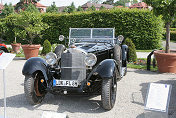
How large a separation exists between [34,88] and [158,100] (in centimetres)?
237

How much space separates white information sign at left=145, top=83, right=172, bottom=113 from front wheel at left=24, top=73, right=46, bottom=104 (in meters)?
2.17

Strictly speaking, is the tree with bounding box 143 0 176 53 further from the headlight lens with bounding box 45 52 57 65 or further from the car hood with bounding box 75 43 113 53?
the headlight lens with bounding box 45 52 57 65

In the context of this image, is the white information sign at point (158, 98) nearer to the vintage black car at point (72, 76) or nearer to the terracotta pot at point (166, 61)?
the vintage black car at point (72, 76)

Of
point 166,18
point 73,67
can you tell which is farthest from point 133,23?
point 73,67

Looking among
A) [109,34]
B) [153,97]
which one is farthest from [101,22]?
[153,97]

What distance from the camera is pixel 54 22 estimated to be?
16141 millimetres

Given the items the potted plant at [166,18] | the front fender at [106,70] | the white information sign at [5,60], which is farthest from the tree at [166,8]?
the white information sign at [5,60]

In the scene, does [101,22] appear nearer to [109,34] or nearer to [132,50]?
[132,50]

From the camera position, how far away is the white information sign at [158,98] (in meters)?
3.17

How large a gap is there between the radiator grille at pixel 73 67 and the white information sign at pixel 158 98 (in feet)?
4.67

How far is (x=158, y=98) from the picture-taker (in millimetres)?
3227

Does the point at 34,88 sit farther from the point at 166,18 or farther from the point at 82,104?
the point at 166,18

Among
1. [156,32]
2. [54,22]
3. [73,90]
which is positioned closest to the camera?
[73,90]

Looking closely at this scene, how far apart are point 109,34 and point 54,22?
34.3 feet
